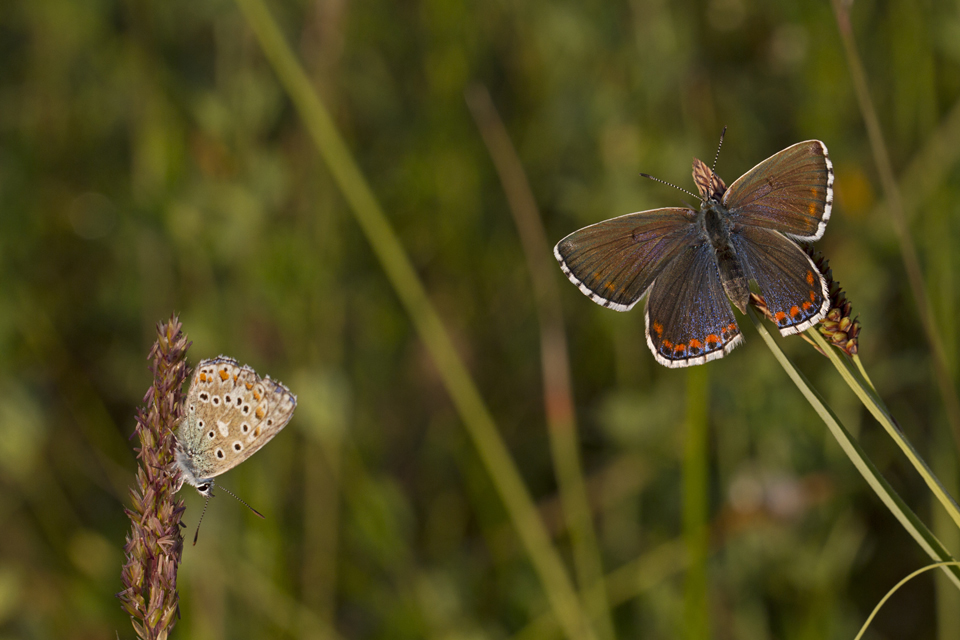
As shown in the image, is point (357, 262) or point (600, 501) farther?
point (357, 262)

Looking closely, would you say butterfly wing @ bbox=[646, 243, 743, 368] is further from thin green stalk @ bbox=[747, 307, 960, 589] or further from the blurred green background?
the blurred green background

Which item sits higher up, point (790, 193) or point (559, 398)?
point (559, 398)

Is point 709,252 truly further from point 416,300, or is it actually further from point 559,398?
point 559,398

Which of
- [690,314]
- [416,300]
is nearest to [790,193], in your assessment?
[690,314]

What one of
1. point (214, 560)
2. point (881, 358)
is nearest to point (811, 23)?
point (881, 358)

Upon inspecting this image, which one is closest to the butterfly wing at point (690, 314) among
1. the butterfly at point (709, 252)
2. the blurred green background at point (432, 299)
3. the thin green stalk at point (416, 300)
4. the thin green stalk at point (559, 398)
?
the butterfly at point (709, 252)

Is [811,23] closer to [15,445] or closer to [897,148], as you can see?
[897,148]

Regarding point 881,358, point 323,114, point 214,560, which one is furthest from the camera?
point 881,358

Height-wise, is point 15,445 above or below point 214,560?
above

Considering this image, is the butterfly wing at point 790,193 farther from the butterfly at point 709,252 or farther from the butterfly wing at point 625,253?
the butterfly wing at point 625,253
